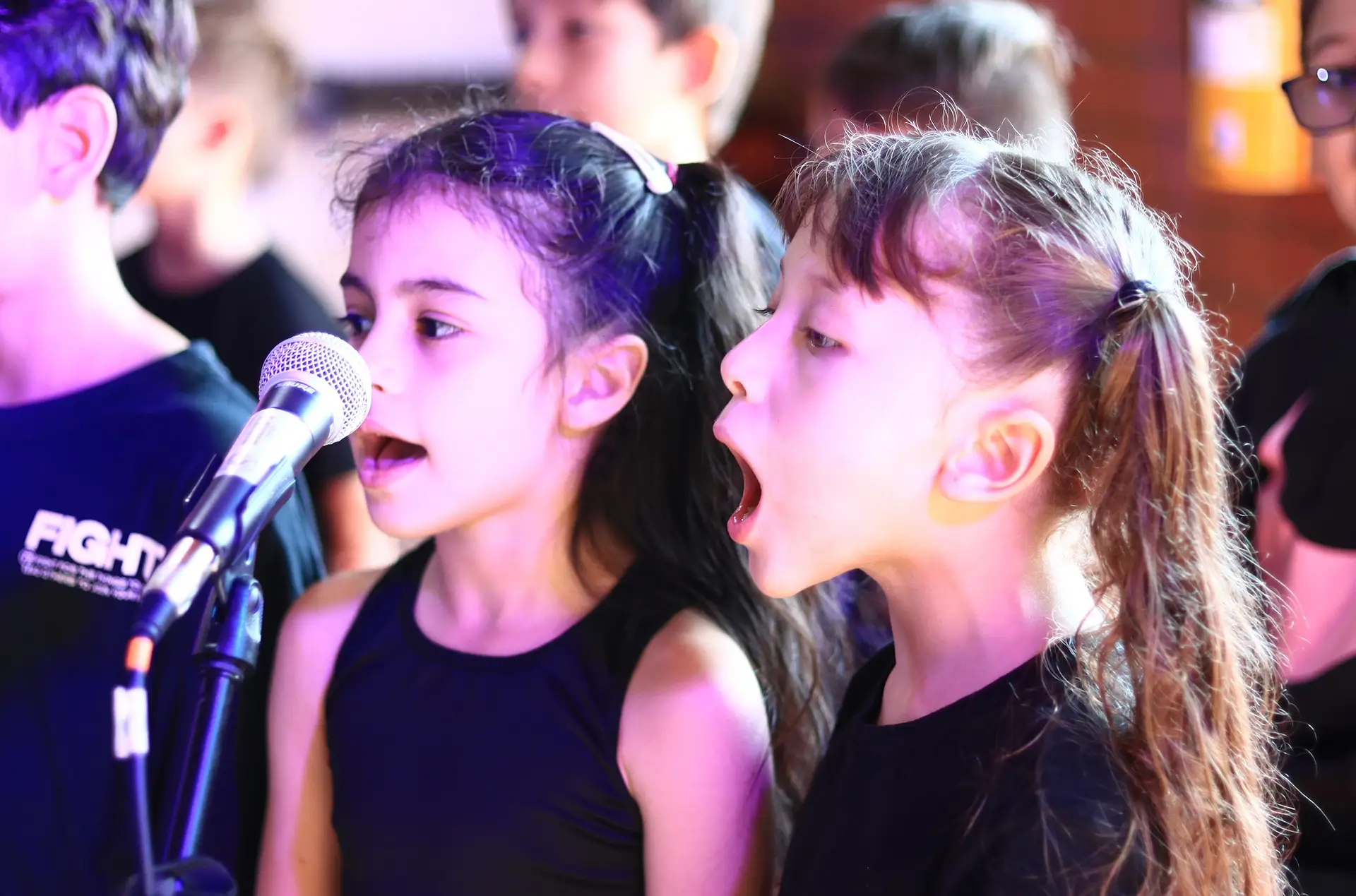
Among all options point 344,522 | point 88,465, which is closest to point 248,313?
point 344,522

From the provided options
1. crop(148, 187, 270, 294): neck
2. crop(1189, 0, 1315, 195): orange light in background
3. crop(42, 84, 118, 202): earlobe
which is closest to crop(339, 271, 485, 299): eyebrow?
crop(42, 84, 118, 202): earlobe

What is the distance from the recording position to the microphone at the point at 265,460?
0.80 m

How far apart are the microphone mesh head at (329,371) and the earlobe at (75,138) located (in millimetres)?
576

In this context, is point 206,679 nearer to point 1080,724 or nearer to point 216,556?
point 216,556

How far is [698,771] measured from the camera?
118 cm

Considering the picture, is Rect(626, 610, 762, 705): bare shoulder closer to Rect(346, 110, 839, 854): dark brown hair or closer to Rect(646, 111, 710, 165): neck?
Rect(346, 110, 839, 854): dark brown hair

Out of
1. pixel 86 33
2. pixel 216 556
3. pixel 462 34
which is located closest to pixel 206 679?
pixel 216 556

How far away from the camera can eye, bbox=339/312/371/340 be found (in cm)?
129

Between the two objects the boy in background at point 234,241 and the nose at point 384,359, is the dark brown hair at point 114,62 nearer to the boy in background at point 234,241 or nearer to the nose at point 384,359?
the nose at point 384,359

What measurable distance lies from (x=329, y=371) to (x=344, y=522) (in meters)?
1.06

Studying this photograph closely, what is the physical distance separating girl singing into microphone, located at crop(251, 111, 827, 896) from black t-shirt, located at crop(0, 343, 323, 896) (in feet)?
0.41

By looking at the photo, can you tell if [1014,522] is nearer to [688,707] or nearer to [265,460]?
[688,707]

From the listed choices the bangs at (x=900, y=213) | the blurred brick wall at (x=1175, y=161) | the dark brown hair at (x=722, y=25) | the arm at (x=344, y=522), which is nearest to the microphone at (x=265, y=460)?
the bangs at (x=900, y=213)

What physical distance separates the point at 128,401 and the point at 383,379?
345mm
